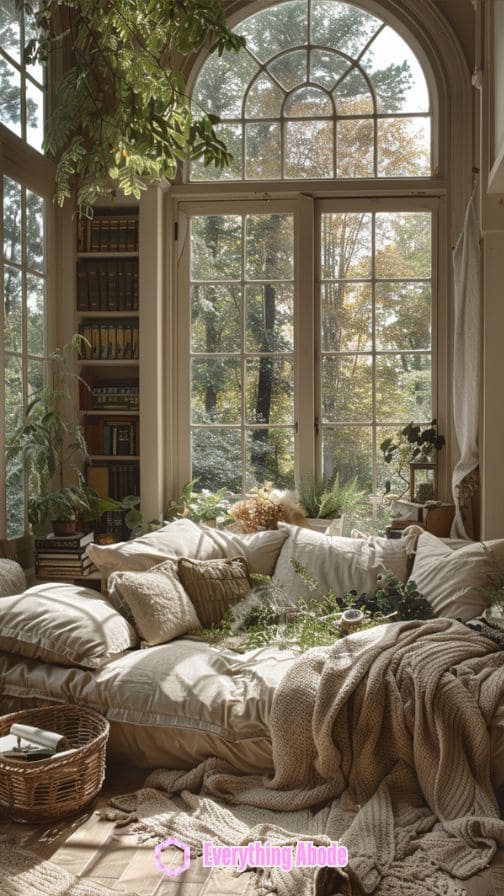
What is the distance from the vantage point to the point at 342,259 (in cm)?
524

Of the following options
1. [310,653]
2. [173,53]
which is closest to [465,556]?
[310,653]

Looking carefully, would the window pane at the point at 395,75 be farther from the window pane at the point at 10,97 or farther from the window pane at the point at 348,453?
the window pane at the point at 10,97

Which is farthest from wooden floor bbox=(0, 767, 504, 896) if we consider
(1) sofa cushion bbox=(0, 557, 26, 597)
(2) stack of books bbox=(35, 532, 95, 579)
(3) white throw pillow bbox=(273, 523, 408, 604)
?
(2) stack of books bbox=(35, 532, 95, 579)

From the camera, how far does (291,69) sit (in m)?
5.20

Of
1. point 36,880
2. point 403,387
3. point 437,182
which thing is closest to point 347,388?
point 403,387

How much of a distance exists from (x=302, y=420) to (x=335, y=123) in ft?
5.86

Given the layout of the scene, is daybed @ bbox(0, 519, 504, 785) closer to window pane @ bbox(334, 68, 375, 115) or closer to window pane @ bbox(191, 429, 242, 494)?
window pane @ bbox(191, 429, 242, 494)

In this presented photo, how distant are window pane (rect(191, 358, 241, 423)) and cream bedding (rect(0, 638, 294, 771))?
7.28 ft

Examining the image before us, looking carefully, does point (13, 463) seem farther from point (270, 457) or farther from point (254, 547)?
point (270, 457)

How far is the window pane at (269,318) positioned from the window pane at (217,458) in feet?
1.84

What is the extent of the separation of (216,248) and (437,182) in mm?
1371

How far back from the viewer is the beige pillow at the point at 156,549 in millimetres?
3918

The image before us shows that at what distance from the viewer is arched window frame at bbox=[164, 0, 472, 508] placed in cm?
502

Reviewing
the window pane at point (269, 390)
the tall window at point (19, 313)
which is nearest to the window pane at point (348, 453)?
the window pane at point (269, 390)
